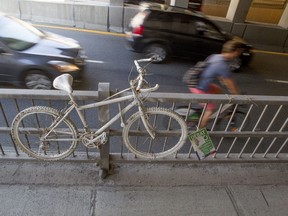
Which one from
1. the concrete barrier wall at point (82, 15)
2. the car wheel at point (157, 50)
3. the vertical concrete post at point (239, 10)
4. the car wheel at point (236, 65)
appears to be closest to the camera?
the car wheel at point (157, 50)

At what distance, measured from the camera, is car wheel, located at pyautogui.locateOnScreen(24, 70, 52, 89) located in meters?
5.50

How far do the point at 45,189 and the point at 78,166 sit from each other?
0.52 meters

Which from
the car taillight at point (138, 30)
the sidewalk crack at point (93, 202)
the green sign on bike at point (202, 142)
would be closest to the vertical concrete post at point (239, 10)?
the car taillight at point (138, 30)

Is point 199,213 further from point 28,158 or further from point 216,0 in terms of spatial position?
point 216,0

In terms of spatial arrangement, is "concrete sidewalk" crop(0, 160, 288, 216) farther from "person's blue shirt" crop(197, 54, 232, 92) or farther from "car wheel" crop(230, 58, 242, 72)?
"car wheel" crop(230, 58, 242, 72)

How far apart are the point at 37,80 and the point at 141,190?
3659mm

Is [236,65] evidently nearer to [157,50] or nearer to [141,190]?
[157,50]

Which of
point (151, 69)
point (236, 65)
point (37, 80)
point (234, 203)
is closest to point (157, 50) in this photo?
point (151, 69)

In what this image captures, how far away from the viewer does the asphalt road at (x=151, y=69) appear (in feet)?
22.8

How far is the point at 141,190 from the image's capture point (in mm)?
3295

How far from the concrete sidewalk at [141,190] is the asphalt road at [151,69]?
320 cm

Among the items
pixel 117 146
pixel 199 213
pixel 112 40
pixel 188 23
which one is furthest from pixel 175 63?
pixel 199 213

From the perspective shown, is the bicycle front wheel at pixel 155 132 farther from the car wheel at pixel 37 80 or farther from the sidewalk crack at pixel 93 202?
the car wheel at pixel 37 80

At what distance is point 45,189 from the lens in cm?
318
